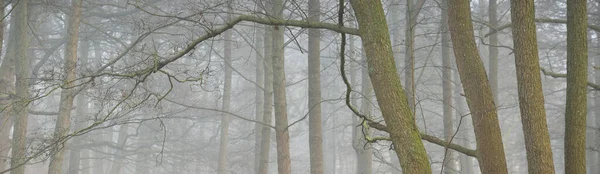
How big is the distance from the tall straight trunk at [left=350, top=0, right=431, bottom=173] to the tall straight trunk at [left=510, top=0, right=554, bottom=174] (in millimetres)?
1280

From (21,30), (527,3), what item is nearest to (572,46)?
(527,3)

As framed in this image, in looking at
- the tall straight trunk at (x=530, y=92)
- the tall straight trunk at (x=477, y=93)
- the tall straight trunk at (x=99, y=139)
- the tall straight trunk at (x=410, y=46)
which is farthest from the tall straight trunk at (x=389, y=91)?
the tall straight trunk at (x=99, y=139)

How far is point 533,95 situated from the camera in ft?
17.1

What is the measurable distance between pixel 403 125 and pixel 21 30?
8304 mm

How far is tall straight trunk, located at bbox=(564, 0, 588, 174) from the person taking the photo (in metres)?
5.39

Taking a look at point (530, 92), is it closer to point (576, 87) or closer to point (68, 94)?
point (576, 87)

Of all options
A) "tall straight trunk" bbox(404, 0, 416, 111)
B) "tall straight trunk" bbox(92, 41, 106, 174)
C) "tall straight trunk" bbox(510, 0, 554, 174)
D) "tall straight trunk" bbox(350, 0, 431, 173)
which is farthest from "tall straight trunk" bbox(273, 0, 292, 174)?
"tall straight trunk" bbox(92, 41, 106, 174)

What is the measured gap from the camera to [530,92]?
5219 millimetres

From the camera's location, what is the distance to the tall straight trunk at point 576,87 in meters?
5.39

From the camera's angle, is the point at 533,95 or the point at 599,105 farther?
the point at 599,105

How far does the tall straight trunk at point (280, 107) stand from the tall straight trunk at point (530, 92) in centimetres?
498

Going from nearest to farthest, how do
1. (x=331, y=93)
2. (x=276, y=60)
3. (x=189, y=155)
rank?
(x=276, y=60) → (x=189, y=155) → (x=331, y=93)

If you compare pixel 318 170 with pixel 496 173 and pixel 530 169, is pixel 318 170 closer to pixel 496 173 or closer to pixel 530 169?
pixel 496 173

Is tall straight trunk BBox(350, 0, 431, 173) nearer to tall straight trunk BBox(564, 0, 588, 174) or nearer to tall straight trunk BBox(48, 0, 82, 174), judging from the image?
tall straight trunk BBox(564, 0, 588, 174)
